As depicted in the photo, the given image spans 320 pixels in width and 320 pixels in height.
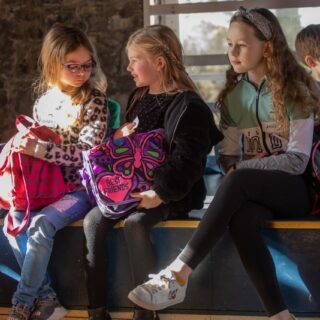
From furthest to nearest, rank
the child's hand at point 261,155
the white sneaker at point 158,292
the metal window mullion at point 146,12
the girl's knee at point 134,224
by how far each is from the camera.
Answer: the metal window mullion at point 146,12 < the child's hand at point 261,155 < the girl's knee at point 134,224 < the white sneaker at point 158,292

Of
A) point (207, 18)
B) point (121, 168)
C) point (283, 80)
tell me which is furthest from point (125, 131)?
point (207, 18)

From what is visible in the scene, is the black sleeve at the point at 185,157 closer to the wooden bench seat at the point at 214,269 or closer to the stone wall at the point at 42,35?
the wooden bench seat at the point at 214,269

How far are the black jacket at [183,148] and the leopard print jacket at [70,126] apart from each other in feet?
0.92

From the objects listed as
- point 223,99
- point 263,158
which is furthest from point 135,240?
point 223,99

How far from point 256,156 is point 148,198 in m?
0.51

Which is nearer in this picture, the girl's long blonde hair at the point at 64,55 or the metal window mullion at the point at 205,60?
the girl's long blonde hair at the point at 64,55

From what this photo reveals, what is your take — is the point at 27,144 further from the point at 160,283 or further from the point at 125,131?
the point at 160,283

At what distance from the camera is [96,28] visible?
4402 mm

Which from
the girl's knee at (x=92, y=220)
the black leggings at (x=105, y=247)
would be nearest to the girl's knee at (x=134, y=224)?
the black leggings at (x=105, y=247)

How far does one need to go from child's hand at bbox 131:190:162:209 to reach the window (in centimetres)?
224

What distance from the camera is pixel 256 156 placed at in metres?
2.43

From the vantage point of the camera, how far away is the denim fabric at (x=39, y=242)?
2.21 metres

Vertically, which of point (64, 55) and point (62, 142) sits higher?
point (64, 55)

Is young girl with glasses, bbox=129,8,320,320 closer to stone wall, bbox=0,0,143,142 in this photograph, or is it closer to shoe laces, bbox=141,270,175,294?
shoe laces, bbox=141,270,175,294
